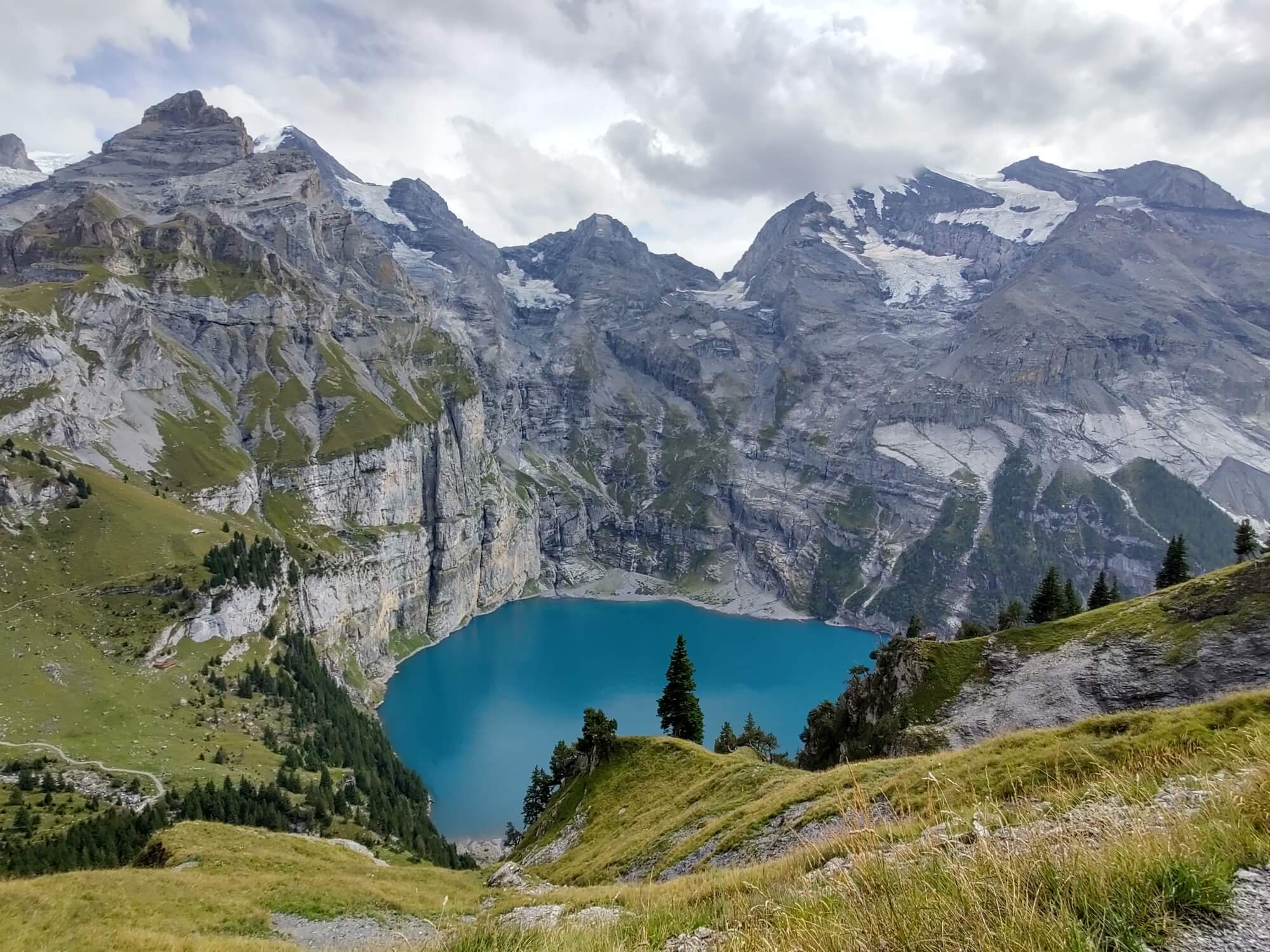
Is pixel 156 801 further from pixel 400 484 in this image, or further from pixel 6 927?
pixel 400 484

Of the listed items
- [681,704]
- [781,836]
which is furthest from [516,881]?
[681,704]

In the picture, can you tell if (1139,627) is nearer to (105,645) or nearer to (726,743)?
(726,743)

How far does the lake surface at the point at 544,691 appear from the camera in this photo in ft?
326

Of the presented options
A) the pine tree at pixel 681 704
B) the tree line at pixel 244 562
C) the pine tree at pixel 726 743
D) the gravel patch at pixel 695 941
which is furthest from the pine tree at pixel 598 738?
the tree line at pixel 244 562

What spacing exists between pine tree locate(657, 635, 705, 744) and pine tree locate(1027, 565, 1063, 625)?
36482mm

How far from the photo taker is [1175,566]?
6400 centimetres

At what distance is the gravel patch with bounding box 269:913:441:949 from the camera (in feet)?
54.7

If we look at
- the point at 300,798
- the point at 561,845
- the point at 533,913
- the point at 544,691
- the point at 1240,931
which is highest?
the point at 544,691

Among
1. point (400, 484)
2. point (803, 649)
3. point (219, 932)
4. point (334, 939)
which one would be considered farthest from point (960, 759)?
point (400, 484)

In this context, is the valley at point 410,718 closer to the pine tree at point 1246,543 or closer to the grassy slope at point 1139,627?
the grassy slope at point 1139,627

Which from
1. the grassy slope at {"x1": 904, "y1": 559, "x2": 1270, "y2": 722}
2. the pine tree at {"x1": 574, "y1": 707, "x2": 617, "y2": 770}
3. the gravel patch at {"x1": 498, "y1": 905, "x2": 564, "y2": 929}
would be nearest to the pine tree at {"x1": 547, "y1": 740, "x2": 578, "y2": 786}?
the pine tree at {"x1": 574, "y1": 707, "x2": 617, "y2": 770}

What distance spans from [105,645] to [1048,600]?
360 feet

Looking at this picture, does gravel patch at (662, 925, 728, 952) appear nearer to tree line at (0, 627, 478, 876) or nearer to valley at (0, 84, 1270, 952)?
valley at (0, 84, 1270, 952)

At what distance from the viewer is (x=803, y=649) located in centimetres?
18288
